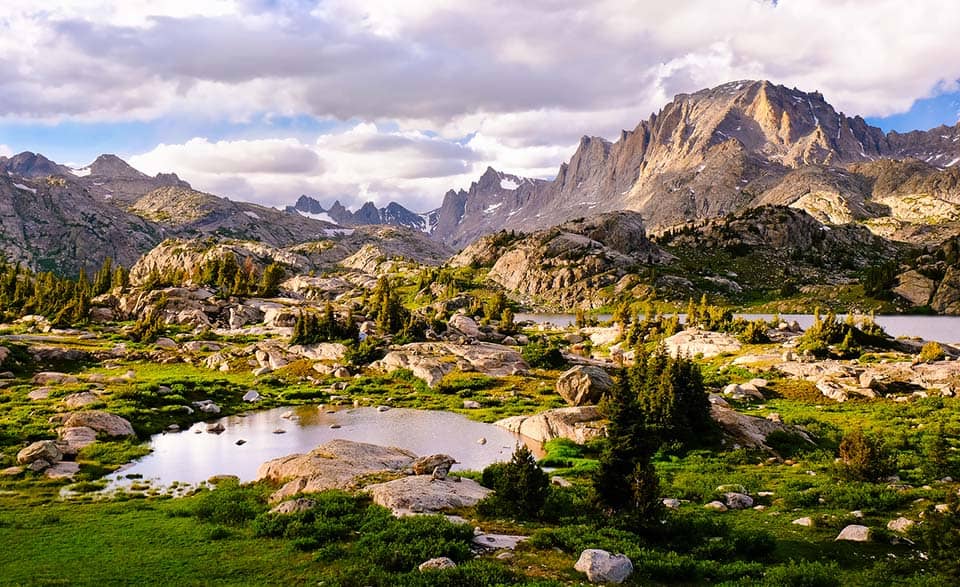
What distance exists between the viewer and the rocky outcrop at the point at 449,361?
255 feet

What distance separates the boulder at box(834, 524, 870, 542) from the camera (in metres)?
23.0

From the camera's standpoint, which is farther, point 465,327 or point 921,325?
point 921,325

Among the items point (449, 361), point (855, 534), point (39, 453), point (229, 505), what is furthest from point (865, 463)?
point (449, 361)

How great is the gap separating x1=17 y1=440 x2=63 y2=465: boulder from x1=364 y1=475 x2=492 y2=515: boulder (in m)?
24.5

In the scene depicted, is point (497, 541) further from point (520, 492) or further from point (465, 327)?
point (465, 327)

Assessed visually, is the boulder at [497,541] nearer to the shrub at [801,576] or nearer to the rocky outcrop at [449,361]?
the shrub at [801,576]

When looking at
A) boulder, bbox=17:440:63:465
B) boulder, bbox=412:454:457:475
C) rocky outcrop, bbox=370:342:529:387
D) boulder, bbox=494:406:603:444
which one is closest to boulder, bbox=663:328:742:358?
rocky outcrop, bbox=370:342:529:387

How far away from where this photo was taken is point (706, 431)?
4569cm

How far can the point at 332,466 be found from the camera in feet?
115

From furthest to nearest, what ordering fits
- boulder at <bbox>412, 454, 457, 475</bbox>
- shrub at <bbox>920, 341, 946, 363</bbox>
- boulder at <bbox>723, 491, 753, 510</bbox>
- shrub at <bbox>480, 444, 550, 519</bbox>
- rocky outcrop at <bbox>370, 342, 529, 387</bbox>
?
rocky outcrop at <bbox>370, 342, 529, 387</bbox>
shrub at <bbox>920, 341, 946, 363</bbox>
boulder at <bbox>412, 454, 457, 475</bbox>
boulder at <bbox>723, 491, 753, 510</bbox>
shrub at <bbox>480, 444, 550, 519</bbox>

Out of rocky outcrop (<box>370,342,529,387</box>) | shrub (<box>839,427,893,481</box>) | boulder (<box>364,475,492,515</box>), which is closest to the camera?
boulder (<box>364,475,492,515</box>)

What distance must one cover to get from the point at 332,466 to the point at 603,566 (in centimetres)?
2050

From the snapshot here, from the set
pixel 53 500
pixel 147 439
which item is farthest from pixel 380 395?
pixel 53 500

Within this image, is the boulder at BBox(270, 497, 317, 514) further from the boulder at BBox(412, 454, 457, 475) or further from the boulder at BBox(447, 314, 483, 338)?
the boulder at BBox(447, 314, 483, 338)
